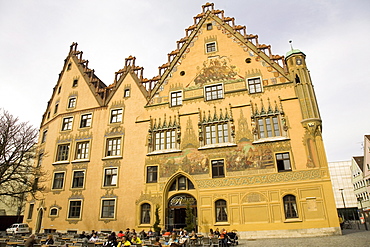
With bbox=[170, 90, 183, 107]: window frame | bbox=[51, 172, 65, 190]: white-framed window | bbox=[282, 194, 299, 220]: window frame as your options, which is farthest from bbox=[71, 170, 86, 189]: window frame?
bbox=[282, 194, 299, 220]: window frame

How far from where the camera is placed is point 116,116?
26.1 meters

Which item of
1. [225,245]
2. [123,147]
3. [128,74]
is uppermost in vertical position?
[128,74]

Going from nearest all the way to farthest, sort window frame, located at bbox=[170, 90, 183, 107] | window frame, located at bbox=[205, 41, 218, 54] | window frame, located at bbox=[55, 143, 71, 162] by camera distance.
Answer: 1. window frame, located at bbox=[170, 90, 183, 107]
2. window frame, located at bbox=[205, 41, 218, 54]
3. window frame, located at bbox=[55, 143, 71, 162]

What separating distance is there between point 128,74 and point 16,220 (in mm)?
27878

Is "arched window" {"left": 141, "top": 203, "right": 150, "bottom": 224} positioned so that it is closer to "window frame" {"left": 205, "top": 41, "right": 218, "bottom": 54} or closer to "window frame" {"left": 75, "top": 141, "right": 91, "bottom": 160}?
"window frame" {"left": 75, "top": 141, "right": 91, "bottom": 160}

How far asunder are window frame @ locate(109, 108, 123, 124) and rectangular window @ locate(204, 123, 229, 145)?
29.3ft

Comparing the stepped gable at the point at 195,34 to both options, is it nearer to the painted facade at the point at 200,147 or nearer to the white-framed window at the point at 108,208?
the painted facade at the point at 200,147

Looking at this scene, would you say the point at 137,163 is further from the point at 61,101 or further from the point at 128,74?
the point at 61,101

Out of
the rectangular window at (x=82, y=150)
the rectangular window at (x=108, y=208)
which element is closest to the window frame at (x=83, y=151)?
the rectangular window at (x=82, y=150)

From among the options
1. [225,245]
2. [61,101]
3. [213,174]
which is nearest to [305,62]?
[213,174]

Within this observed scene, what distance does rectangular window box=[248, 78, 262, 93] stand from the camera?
2222cm

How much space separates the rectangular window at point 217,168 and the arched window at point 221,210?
1.98 meters

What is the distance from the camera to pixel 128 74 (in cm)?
2738

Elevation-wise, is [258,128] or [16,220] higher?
[258,128]
